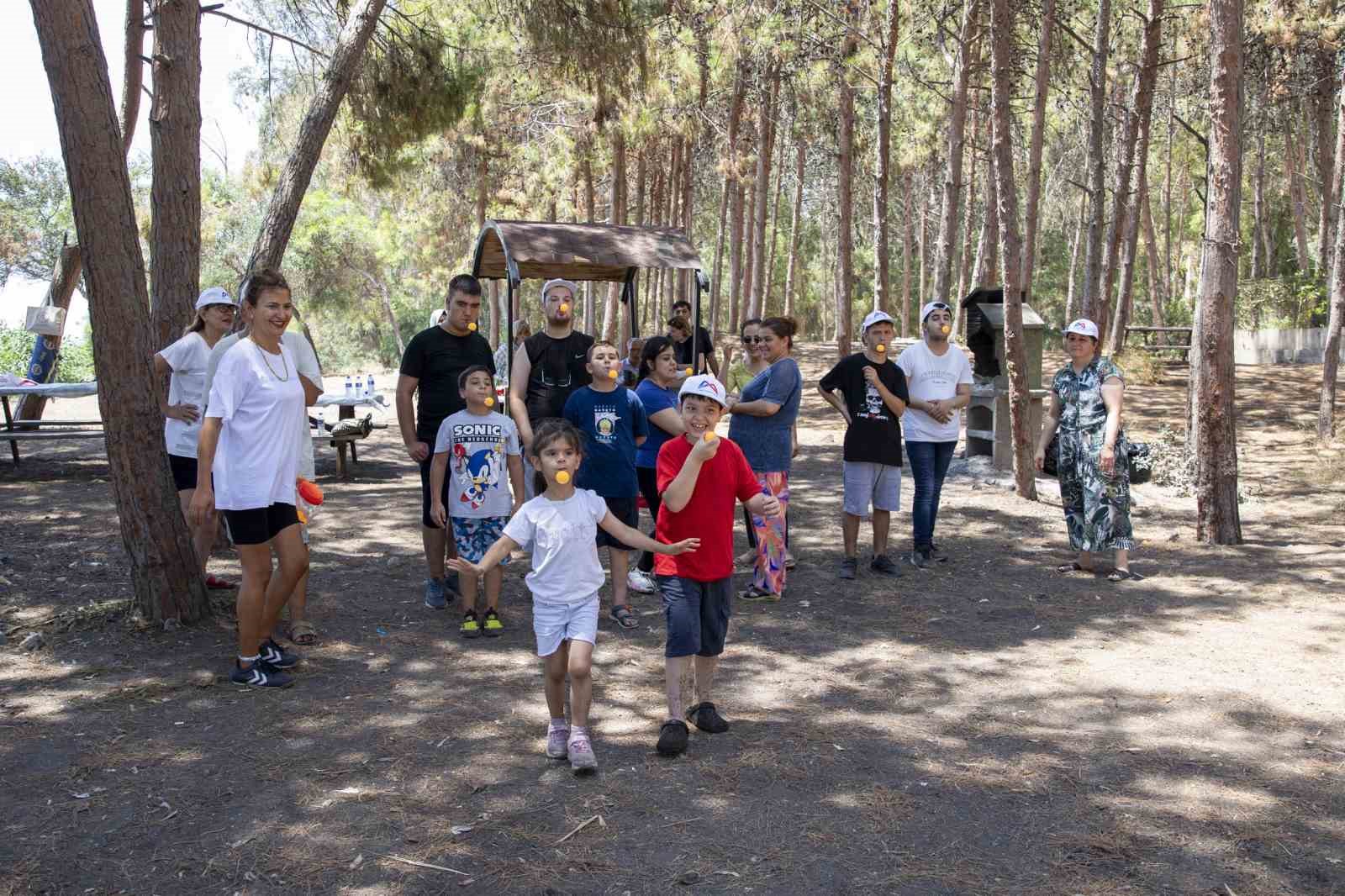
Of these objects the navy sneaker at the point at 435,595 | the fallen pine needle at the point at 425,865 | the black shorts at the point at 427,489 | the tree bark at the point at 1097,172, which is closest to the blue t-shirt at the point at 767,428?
the black shorts at the point at 427,489

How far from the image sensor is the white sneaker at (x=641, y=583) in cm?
702

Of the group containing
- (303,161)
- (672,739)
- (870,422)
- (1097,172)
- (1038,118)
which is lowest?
(672,739)

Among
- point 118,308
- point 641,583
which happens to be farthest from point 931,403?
point 118,308

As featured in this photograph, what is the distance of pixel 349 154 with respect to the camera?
38.2 ft

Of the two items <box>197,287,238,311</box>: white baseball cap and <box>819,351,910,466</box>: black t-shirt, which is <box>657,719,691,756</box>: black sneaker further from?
<box>197,287,238,311</box>: white baseball cap

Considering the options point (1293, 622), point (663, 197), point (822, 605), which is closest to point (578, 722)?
point (822, 605)

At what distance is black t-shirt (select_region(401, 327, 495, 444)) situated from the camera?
6.16 meters

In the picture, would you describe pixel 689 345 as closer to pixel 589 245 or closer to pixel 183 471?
pixel 589 245

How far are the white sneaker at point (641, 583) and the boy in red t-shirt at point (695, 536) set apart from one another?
2.58m

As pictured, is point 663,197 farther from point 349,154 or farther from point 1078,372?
point 1078,372

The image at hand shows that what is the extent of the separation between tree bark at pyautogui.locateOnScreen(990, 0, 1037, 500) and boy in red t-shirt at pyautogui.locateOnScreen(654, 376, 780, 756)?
6147 mm

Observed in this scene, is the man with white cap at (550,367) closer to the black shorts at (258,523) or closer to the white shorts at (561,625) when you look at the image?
the black shorts at (258,523)

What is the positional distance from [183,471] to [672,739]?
3.45 meters

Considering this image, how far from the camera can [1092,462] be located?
7094 mm
